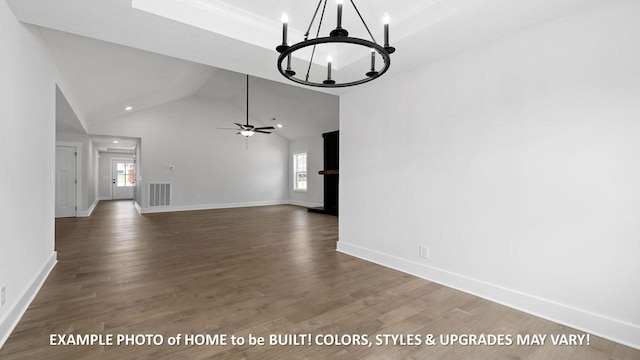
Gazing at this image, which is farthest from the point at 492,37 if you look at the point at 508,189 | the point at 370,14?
the point at 508,189

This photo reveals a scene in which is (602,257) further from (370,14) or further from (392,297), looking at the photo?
(370,14)

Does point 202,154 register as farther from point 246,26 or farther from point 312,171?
point 246,26

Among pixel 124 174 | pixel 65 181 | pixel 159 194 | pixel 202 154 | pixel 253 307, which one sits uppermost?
pixel 202 154

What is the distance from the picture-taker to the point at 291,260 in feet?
12.5

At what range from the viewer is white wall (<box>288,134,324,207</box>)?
993 centimetres

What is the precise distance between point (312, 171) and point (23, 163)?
8.22 metres

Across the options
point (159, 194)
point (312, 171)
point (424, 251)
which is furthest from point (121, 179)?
point (424, 251)

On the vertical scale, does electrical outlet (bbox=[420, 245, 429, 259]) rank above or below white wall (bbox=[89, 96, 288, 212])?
below

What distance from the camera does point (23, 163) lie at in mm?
2324

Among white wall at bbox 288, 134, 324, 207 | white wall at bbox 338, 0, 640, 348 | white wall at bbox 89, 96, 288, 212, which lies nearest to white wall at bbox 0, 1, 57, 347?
white wall at bbox 338, 0, 640, 348

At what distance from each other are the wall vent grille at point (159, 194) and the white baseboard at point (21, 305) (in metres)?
5.85

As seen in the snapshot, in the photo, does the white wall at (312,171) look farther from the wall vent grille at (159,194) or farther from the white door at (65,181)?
the white door at (65,181)

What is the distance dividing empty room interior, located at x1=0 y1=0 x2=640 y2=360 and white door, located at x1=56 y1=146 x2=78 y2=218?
14.7 feet

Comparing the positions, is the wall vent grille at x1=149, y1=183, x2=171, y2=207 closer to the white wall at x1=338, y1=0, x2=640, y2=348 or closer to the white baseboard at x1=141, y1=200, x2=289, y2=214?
the white baseboard at x1=141, y1=200, x2=289, y2=214
